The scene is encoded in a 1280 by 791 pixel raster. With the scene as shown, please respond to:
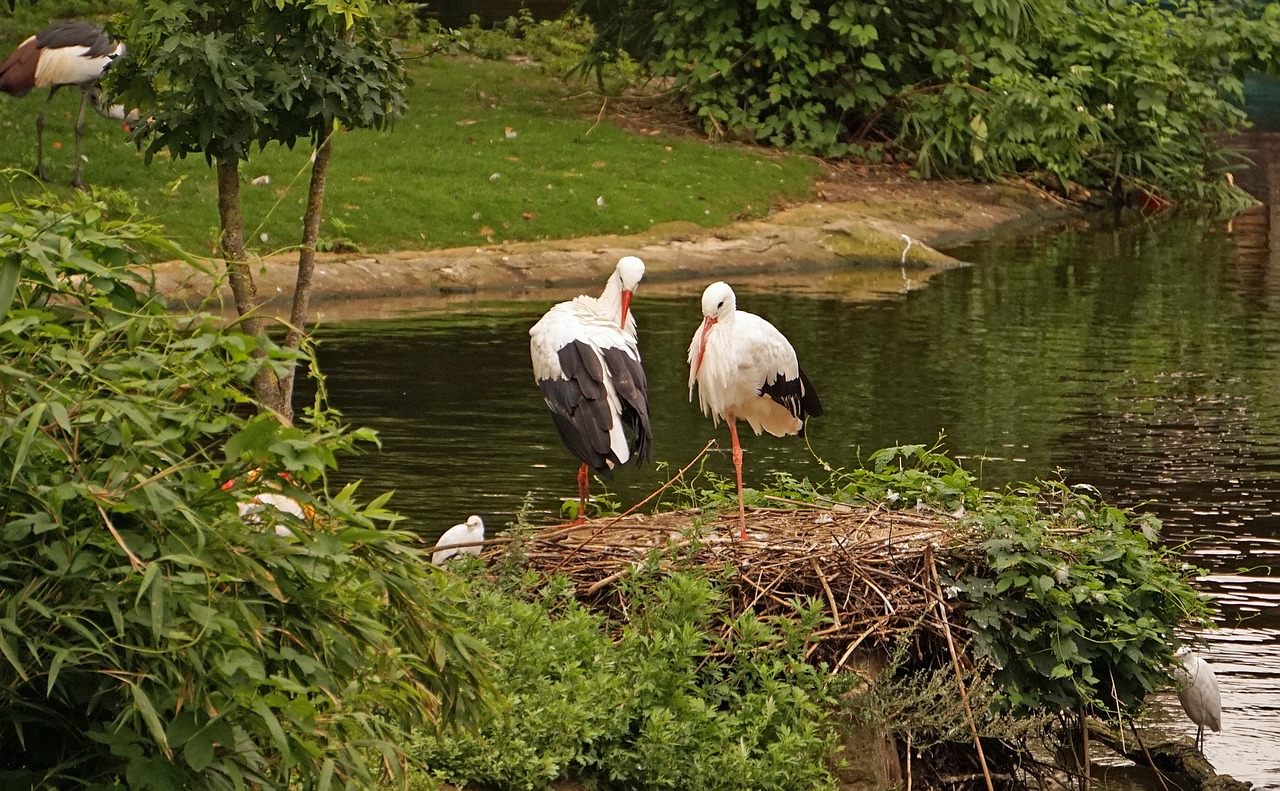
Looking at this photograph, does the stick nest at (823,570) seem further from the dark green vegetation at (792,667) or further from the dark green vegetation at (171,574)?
the dark green vegetation at (171,574)

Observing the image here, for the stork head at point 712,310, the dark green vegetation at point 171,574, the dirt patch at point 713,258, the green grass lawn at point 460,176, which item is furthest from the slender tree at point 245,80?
the green grass lawn at point 460,176

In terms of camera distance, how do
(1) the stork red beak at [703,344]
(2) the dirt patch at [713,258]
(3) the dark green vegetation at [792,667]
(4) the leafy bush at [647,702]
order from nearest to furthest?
(4) the leafy bush at [647,702], (3) the dark green vegetation at [792,667], (1) the stork red beak at [703,344], (2) the dirt patch at [713,258]

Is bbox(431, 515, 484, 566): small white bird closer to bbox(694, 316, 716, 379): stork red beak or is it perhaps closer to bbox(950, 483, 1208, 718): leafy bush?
bbox(694, 316, 716, 379): stork red beak

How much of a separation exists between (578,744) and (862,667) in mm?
1233

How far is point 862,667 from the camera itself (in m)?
5.71

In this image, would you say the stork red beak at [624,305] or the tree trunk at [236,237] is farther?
the stork red beak at [624,305]

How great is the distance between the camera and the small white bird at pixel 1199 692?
21.0ft

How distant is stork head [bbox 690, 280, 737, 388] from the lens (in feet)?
23.8

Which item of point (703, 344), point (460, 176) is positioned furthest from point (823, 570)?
point (460, 176)

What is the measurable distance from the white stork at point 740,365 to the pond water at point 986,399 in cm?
88

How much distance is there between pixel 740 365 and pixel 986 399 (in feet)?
17.9

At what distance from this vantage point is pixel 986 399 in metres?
12.3

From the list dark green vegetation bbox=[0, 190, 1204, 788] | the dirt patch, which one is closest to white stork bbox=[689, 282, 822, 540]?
dark green vegetation bbox=[0, 190, 1204, 788]

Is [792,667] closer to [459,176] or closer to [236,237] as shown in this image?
[236,237]
